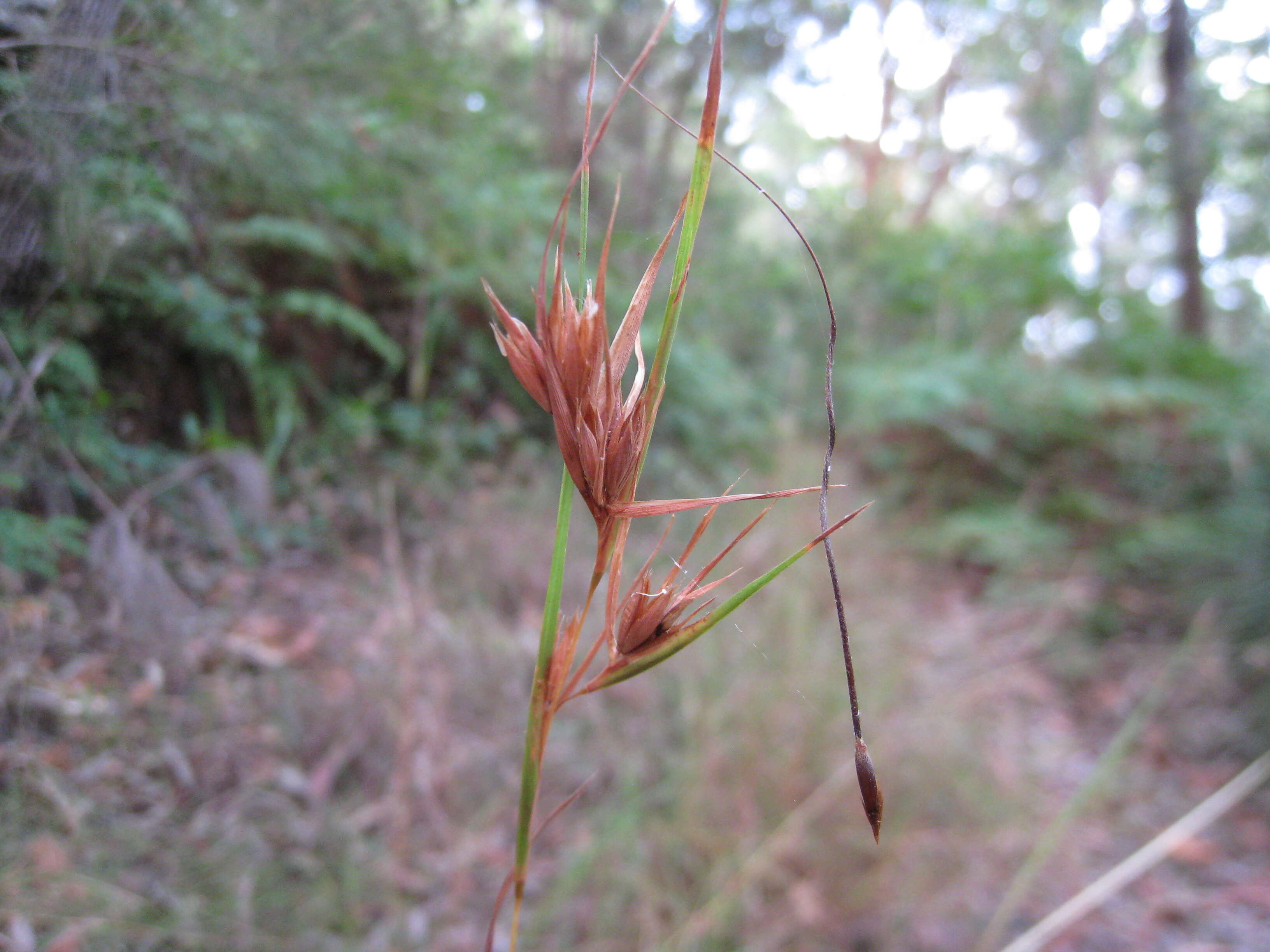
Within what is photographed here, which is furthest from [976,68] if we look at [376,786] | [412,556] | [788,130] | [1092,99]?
[376,786]

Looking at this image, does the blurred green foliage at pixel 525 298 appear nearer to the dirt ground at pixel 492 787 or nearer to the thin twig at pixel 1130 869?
the dirt ground at pixel 492 787

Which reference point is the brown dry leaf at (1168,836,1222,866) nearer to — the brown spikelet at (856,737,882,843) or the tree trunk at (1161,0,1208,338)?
the brown spikelet at (856,737,882,843)

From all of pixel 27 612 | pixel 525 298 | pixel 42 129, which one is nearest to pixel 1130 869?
pixel 27 612

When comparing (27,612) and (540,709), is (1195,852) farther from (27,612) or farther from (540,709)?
(27,612)

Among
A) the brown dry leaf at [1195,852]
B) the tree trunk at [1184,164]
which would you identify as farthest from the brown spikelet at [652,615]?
the tree trunk at [1184,164]

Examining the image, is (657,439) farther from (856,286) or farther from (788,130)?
(788,130)

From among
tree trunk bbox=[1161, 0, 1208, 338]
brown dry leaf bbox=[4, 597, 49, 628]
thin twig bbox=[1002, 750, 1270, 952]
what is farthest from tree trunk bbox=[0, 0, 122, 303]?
tree trunk bbox=[1161, 0, 1208, 338]
